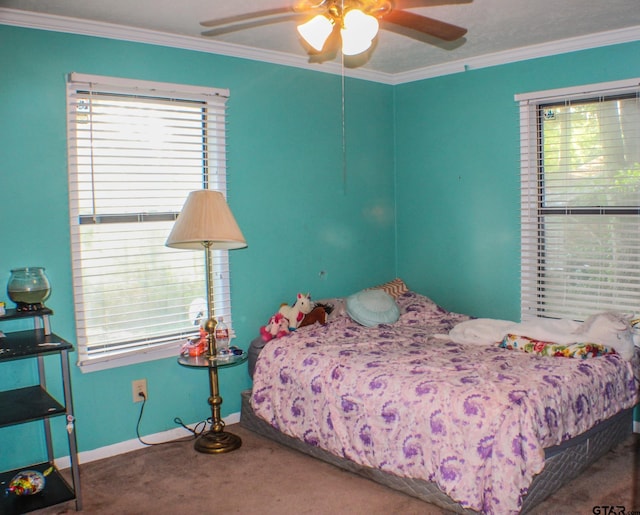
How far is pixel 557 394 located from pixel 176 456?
2.08m

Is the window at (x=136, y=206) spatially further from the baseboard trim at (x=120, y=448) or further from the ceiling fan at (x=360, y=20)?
the ceiling fan at (x=360, y=20)

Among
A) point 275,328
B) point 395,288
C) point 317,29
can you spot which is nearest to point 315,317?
point 275,328

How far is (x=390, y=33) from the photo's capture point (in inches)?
141

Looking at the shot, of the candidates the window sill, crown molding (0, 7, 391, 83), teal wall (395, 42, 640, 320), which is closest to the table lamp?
the window sill

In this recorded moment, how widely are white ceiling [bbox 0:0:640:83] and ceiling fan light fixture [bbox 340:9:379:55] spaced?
1026 mm

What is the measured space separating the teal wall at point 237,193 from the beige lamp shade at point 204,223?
1.75ft

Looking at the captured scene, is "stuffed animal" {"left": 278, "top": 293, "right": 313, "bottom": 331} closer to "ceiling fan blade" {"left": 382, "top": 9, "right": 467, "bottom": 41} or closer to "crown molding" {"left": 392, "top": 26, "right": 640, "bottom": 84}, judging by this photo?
"crown molding" {"left": 392, "top": 26, "right": 640, "bottom": 84}

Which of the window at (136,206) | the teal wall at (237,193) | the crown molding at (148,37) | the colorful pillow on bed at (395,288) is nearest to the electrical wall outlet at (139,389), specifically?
the teal wall at (237,193)

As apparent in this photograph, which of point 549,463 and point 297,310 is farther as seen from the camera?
point 297,310

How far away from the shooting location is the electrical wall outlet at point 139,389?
3.59 meters

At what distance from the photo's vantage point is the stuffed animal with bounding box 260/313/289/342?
384cm

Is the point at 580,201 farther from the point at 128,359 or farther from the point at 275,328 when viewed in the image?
the point at 128,359

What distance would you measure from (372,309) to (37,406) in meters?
2.07

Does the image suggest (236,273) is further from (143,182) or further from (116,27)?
(116,27)
